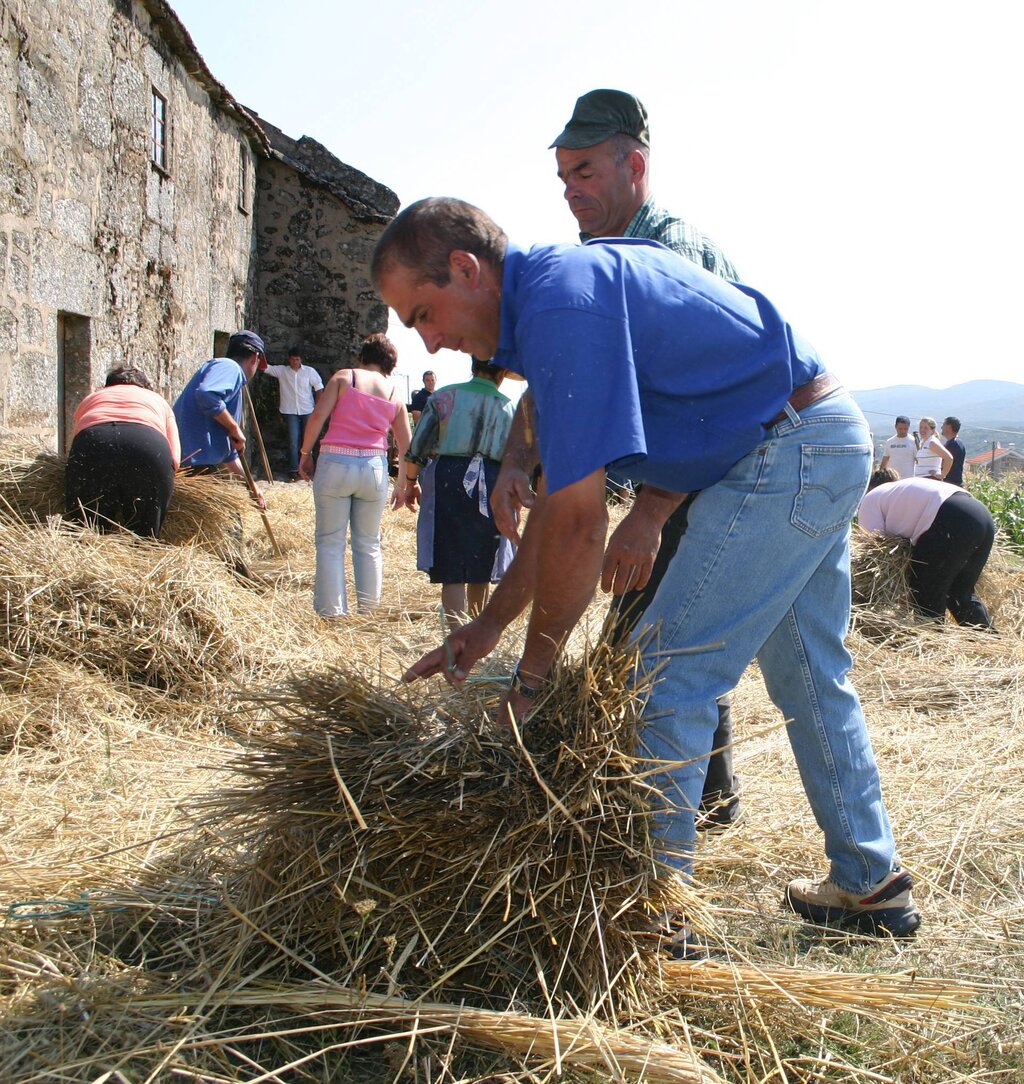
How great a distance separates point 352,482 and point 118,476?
128 centimetres

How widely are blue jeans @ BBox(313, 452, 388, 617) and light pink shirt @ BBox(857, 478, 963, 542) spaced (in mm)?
3018

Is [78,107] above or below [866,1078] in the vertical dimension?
above

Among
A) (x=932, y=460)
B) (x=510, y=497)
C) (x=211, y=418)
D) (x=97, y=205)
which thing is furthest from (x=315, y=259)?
(x=510, y=497)

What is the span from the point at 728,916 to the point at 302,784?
3.61 feet

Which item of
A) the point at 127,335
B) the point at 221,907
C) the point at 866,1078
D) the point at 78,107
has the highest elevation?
the point at 78,107

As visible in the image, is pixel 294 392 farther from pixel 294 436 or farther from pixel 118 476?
pixel 118 476

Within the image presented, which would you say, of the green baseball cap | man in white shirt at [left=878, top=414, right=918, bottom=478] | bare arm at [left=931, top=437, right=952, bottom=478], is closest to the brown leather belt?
the green baseball cap

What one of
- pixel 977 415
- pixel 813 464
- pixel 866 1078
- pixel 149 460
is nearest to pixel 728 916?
pixel 866 1078

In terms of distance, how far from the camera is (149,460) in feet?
15.9

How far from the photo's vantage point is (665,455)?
194cm

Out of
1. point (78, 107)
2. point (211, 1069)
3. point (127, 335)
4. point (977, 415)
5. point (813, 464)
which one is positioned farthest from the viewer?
point (977, 415)

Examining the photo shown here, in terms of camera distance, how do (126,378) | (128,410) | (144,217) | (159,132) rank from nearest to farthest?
(128,410), (126,378), (144,217), (159,132)

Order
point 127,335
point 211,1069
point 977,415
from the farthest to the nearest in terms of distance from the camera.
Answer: point 977,415 → point 127,335 → point 211,1069

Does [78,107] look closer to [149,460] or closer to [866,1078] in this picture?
[149,460]
